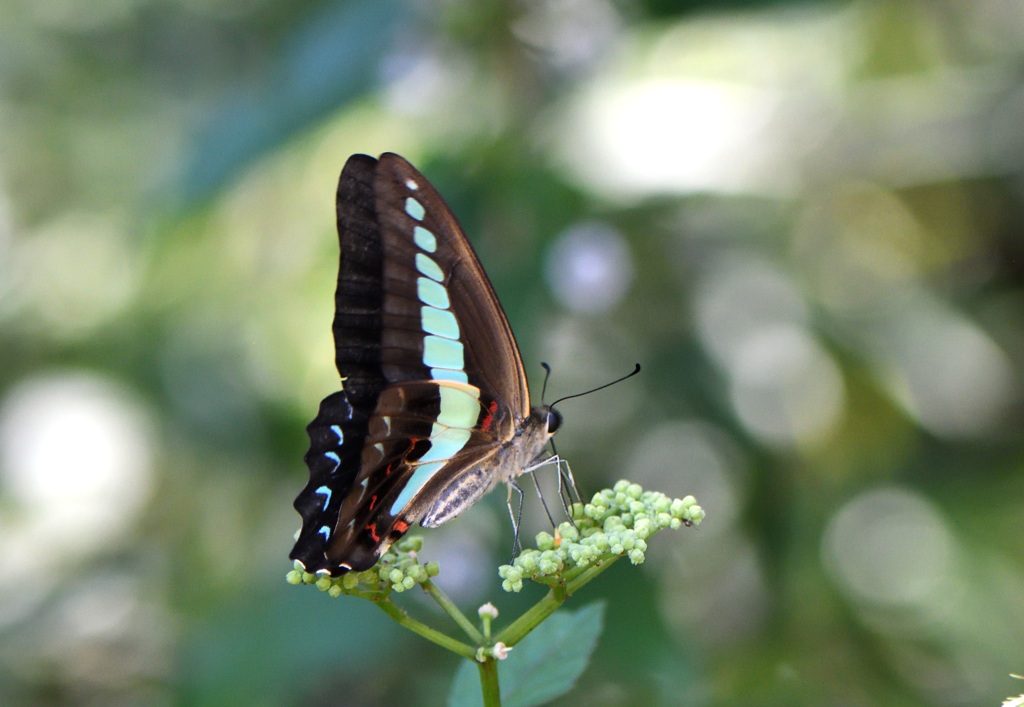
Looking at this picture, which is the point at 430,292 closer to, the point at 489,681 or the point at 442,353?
the point at 442,353

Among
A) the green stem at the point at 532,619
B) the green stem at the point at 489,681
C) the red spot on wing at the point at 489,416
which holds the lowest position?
the green stem at the point at 489,681

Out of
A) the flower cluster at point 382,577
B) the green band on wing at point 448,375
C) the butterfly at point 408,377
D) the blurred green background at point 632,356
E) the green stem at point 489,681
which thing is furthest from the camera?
the blurred green background at point 632,356

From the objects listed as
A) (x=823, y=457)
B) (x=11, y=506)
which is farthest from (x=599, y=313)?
(x=11, y=506)

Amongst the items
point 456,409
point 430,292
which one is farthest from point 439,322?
point 456,409

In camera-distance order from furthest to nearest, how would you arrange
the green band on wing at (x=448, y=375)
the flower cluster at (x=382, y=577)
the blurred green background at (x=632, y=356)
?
the blurred green background at (x=632, y=356), the green band on wing at (x=448, y=375), the flower cluster at (x=382, y=577)

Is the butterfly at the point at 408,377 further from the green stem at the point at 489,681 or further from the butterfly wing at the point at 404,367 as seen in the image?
the green stem at the point at 489,681

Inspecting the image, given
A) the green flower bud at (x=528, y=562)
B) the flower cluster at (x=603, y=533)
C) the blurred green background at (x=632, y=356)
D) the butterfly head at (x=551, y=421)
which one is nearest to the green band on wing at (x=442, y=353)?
the butterfly head at (x=551, y=421)
